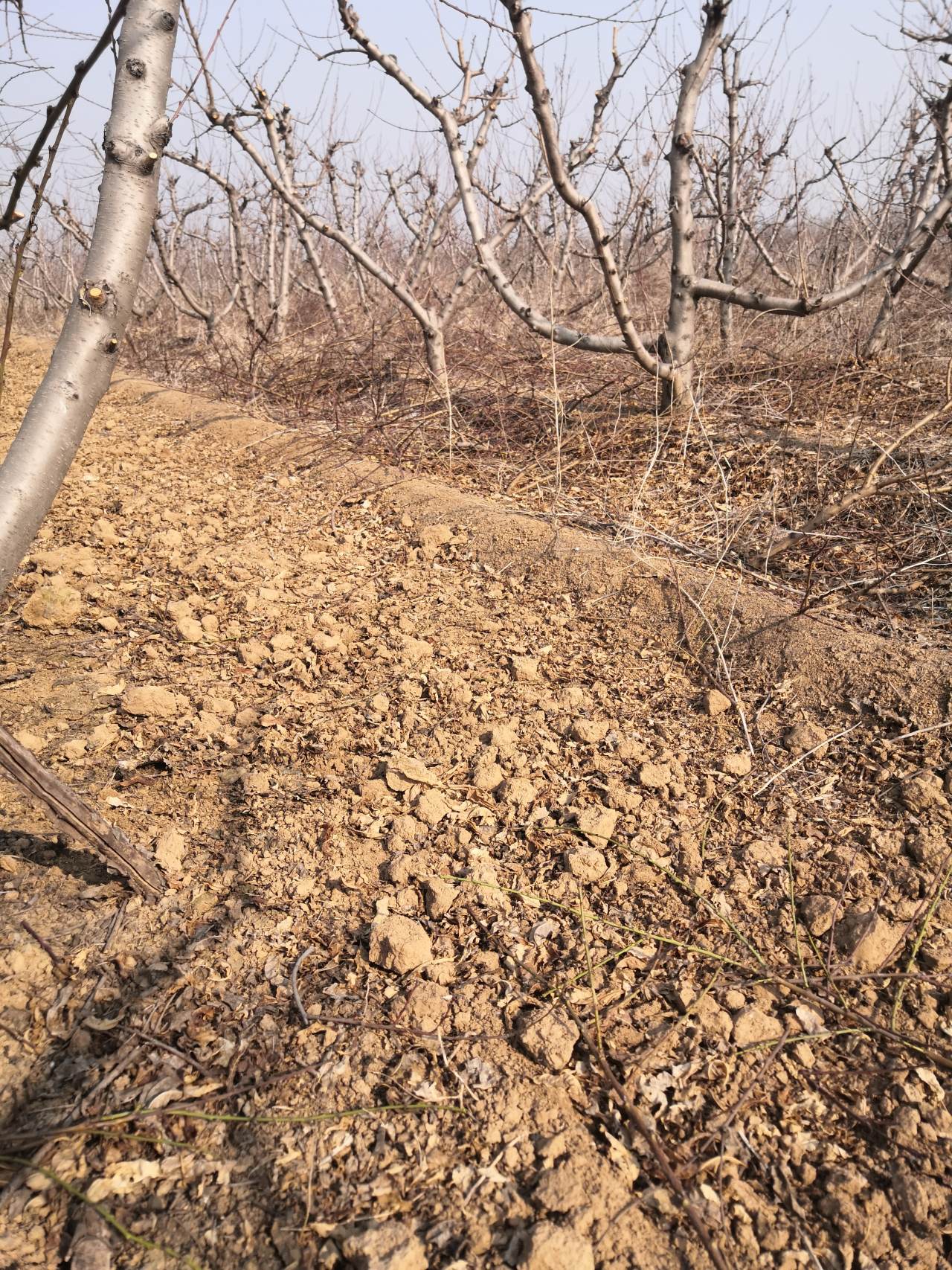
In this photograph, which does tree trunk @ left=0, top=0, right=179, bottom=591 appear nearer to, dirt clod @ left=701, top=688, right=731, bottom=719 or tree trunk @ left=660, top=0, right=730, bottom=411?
dirt clod @ left=701, top=688, right=731, bottom=719

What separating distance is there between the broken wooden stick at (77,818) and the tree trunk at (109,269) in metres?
0.33

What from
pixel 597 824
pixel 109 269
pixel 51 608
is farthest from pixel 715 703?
pixel 51 608

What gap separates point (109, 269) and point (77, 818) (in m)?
0.91

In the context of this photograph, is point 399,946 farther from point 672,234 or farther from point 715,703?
point 672,234

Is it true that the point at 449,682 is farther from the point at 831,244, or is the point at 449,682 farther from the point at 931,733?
the point at 831,244

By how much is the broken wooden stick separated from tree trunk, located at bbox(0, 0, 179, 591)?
33 cm

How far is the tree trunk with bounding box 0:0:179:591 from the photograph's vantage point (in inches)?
46.8

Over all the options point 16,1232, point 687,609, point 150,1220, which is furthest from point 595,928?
point 687,609

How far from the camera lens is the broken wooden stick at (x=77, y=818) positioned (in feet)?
4.32

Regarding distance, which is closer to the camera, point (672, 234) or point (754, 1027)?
Result: point (754, 1027)

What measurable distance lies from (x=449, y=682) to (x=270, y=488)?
2082 mm

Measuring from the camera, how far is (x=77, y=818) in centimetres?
140

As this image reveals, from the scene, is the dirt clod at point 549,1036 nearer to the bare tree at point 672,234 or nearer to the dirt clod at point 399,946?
the dirt clod at point 399,946

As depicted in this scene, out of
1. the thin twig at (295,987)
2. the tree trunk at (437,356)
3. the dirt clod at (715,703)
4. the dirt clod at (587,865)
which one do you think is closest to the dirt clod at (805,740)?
the dirt clod at (715,703)
